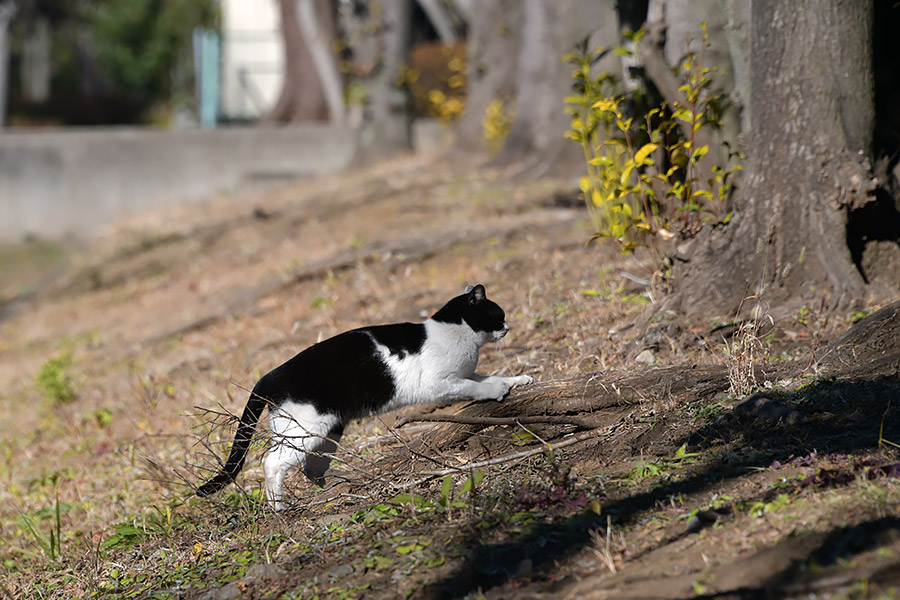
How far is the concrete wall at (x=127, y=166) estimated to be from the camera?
1741 cm

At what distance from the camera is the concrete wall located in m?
17.4

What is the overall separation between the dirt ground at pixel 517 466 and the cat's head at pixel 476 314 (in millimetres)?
401

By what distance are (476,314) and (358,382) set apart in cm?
73

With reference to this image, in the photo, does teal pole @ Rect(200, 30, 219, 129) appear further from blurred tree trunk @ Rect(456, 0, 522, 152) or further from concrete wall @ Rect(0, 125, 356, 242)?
blurred tree trunk @ Rect(456, 0, 522, 152)

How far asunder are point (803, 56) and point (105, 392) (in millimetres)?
5821

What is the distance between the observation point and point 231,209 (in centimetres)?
1477

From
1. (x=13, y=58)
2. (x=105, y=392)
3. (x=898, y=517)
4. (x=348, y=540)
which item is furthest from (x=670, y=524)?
(x=13, y=58)

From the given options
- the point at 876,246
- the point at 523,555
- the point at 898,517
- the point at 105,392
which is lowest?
the point at 105,392

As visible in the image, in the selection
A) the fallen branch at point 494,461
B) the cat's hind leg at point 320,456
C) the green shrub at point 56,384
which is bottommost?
the green shrub at point 56,384

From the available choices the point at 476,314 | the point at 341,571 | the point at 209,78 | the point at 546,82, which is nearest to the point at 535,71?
the point at 546,82

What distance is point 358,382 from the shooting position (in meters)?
4.51

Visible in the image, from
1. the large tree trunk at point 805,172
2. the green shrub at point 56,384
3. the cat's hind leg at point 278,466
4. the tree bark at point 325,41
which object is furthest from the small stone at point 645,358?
the tree bark at point 325,41

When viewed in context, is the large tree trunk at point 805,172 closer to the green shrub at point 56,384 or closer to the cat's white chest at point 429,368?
the cat's white chest at point 429,368

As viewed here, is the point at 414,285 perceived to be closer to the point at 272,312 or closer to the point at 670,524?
the point at 272,312
